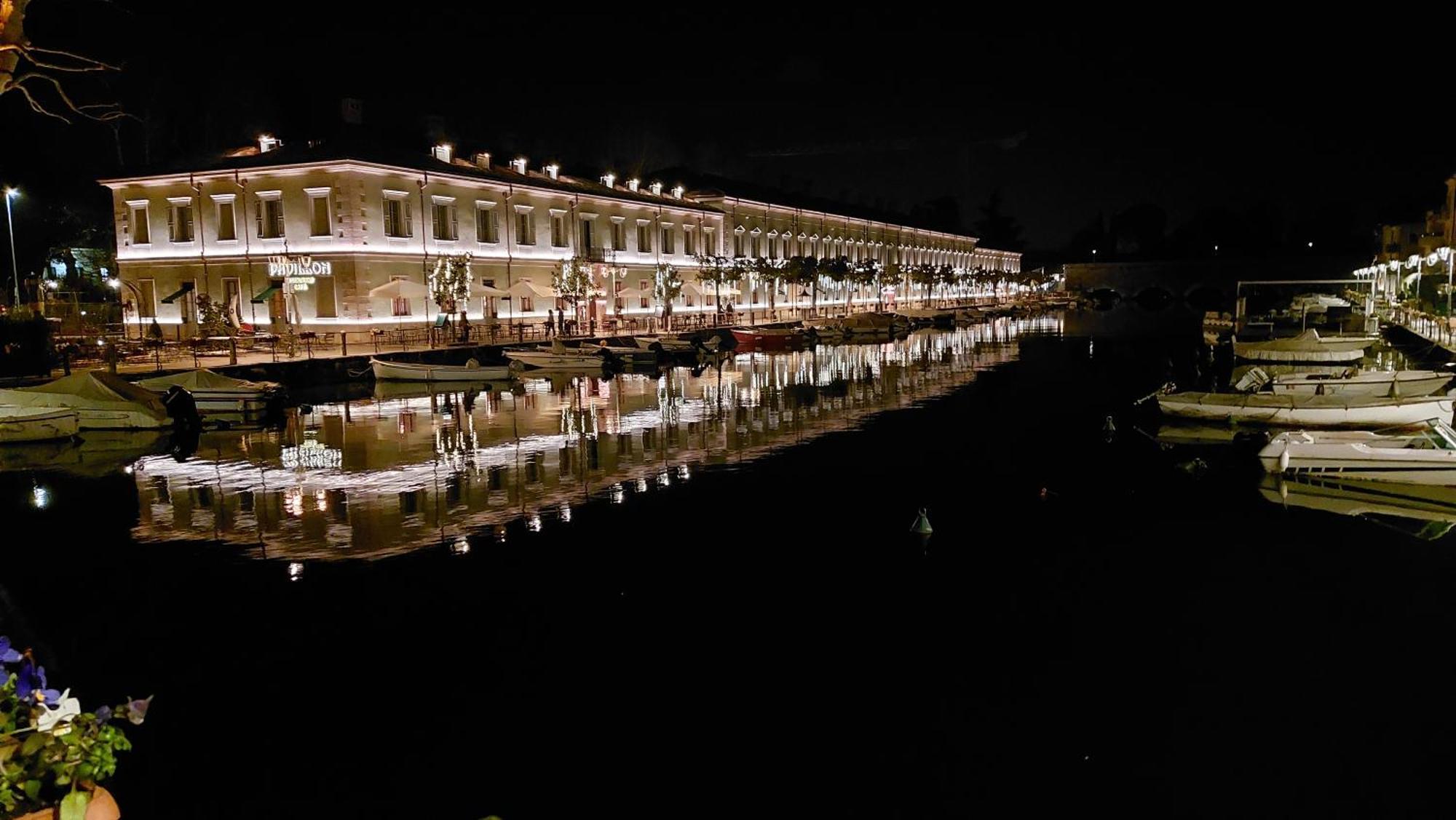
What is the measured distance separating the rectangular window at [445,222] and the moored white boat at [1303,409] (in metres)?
31.7

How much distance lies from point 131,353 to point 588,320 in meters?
22.6

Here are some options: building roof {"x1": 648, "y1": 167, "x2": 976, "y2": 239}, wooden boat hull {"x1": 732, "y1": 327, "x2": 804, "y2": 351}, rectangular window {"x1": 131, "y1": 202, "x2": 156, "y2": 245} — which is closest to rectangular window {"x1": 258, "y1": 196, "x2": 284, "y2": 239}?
rectangular window {"x1": 131, "y1": 202, "x2": 156, "y2": 245}

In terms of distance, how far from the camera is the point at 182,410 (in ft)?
91.7

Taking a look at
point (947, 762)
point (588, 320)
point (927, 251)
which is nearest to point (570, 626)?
point (947, 762)

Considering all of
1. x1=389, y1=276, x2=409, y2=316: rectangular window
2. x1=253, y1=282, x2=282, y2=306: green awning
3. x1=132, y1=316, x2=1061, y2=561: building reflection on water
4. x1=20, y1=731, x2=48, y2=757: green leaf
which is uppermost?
x1=253, y1=282, x2=282, y2=306: green awning

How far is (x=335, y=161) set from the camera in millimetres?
40844

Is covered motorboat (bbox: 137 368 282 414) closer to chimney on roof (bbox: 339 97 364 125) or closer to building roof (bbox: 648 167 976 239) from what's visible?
chimney on roof (bbox: 339 97 364 125)

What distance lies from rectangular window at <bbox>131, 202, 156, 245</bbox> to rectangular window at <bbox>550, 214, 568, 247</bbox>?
712 inches

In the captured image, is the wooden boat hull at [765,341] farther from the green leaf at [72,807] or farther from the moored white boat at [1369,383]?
the green leaf at [72,807]

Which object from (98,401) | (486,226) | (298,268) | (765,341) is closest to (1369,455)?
(98,401)

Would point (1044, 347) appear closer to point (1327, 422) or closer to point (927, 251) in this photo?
point (1327, 422)

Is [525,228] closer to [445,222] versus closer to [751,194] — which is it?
[445,222]

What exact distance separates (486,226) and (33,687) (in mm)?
46242

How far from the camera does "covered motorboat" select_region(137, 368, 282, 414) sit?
28875 mm
